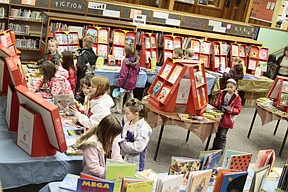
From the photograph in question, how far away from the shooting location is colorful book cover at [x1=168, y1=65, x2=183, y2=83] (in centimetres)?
481

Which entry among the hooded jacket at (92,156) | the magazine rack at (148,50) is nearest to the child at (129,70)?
the magazine rack at (148,50)

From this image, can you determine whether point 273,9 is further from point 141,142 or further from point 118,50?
point 141,142

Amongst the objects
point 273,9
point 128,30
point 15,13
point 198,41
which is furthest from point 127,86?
point 273,9

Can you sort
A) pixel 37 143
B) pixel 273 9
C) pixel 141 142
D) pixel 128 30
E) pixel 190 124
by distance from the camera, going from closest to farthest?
pixel 37 143 < pixel 141 142 < pixel 190 124 < pixel 128 30 < pixel 273 9

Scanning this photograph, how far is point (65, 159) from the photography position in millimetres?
3062

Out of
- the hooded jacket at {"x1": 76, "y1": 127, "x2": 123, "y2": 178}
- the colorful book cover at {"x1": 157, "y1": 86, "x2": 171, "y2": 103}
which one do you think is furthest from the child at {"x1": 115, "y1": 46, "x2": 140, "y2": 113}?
the hooded jacket at {"x1": 76, "y1": 127, "x2": 123, "y2": 178}

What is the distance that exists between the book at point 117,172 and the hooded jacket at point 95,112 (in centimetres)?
106

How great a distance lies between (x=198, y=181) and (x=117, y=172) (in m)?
0.61

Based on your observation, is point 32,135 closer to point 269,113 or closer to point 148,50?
point 269,113

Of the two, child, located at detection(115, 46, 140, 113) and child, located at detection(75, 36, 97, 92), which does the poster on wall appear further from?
child, located at detection(75, 36, 97, 92)

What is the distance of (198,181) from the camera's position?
273 cm

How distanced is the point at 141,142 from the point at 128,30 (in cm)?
477

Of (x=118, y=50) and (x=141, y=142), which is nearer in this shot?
(x=141, y=142)

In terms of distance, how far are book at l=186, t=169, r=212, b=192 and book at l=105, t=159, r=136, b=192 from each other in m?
0.43
